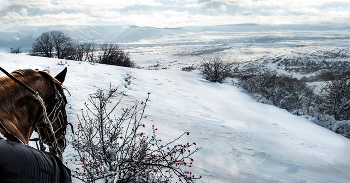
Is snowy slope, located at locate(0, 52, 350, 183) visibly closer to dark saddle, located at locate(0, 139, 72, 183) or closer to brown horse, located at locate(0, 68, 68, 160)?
brown horse, located at locate(0, 68, 68, 160)

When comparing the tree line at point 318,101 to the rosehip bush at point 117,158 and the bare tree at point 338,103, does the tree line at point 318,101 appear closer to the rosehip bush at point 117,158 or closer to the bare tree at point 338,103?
the bare tree at point 338,103

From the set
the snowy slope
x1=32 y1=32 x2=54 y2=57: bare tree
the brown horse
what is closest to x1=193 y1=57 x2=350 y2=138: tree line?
the snowy slope

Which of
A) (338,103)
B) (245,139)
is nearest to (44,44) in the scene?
(245,139)

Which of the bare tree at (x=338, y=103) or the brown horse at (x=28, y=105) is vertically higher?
the brown horse at (x=28, y=105)

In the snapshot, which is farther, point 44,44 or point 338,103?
point 44,44

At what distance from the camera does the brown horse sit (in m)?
1.43

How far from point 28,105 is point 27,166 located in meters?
1.05

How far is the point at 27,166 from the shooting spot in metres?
0.89

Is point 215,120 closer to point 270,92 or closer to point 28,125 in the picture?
point 28,125

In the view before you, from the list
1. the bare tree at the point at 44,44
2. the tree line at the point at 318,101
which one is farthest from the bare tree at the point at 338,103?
the bare tree at the point at 44,44

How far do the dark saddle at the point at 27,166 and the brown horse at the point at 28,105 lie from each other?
355 mm

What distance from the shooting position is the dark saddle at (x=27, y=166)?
816 mm

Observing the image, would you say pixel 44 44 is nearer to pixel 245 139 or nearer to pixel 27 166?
pixel 245 139

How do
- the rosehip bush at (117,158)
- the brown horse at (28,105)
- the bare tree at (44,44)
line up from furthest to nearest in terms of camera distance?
the bare tree at (44,44) < the rosehip bush at (117,158) < the brown horse at (28,105)
